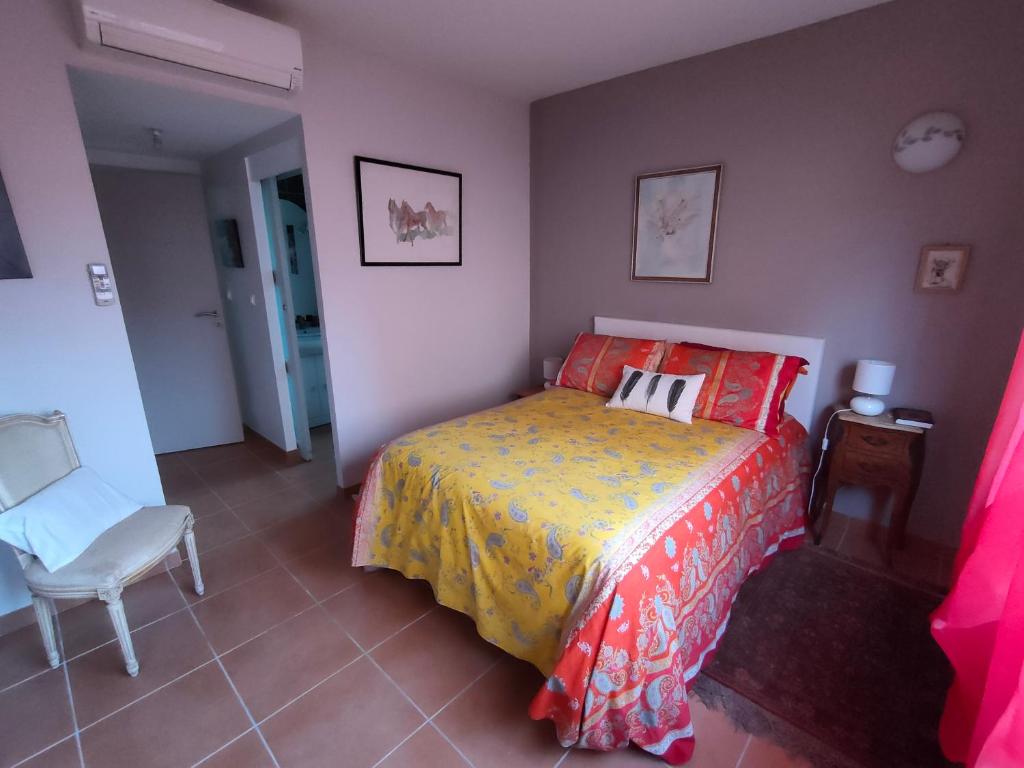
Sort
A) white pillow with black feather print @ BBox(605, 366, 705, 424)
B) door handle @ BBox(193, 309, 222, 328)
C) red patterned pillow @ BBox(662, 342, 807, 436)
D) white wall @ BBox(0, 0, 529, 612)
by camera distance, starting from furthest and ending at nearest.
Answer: door handle @ BBox(193, 309, 222, 328) → white pillow with black feather print @ BBox(605, 366, 705, 424) → red patterned pillow @ BBox(662, 342, 807, 436) → white wall @ BBox(0, 0, 529, 612)

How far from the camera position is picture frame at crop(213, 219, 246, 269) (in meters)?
3.37

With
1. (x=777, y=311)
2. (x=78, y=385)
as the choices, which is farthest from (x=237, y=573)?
(x=777, y=311)

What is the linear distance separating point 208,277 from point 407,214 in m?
1.80

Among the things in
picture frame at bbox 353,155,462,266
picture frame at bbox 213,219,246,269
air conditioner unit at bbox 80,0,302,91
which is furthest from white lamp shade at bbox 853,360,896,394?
picture frame at bbox 213,219,246,269

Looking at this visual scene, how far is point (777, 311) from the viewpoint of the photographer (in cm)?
271

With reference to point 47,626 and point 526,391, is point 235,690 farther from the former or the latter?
point 526,391

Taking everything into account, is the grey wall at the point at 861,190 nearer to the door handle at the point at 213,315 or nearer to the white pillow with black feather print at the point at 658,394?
the white pillow with black feather print at the point at 658,394

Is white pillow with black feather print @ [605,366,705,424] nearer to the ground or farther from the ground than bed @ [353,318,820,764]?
farther from the ground

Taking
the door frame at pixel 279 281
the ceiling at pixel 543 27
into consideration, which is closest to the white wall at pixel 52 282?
the ceiling at pixel 543 27

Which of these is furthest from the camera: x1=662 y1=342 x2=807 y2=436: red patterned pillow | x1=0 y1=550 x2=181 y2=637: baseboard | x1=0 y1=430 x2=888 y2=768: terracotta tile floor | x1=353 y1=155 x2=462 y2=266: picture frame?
x1=353 y1=155 x2=462 y2=266: picture frame

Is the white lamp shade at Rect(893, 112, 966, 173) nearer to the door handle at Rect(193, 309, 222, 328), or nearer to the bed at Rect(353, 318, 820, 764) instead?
the bed at Rect(353, 318, 820, 764)

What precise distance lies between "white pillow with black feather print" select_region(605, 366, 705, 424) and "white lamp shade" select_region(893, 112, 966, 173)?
1.33m

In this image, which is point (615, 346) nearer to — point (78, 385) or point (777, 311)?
point (777, 311)

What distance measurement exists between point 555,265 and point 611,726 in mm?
2986
